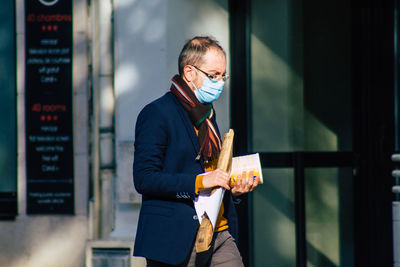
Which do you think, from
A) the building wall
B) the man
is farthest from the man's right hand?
the building wall

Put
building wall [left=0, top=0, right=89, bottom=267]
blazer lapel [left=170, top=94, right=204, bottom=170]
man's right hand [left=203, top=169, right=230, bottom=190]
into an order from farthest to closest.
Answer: building wall [left=0, top=0, right=89, bottom=267] → blazer lapel [left=170, top=94, right=204, bottom=170] → man's right hand [left=203, top=169, right=230, bottom=190]

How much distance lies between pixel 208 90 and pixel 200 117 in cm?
12

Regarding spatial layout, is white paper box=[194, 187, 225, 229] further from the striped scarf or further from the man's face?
the man's face

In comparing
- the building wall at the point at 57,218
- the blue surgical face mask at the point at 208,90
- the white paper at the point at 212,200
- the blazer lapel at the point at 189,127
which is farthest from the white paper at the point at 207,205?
the building wall at the point at 57,218

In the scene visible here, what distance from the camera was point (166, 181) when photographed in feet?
8.80

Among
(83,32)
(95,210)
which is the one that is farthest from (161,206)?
(83,32)

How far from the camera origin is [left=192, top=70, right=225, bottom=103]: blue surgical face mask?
2.88 metres

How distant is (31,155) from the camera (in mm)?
5457

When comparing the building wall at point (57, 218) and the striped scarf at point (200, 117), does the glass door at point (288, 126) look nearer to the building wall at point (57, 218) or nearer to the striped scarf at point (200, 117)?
the building wall at point (57, 218)

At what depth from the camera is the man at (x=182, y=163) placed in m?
2.71

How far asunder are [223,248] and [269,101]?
247 centimetres

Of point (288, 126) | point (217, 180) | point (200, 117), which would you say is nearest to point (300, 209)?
point (288, 126)

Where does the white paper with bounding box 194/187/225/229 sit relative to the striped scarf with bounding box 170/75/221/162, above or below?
below

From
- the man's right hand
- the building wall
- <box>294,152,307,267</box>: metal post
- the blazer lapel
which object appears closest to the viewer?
the man's right hand
